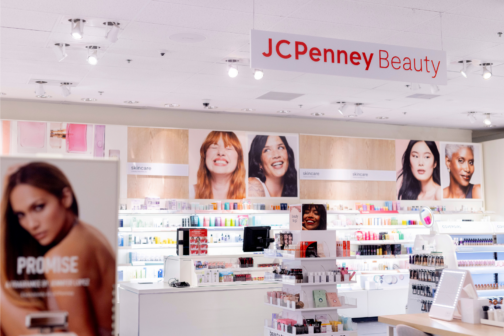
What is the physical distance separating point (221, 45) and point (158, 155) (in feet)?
11.9

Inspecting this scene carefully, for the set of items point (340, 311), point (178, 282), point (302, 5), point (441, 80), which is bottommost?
point (340, 311)

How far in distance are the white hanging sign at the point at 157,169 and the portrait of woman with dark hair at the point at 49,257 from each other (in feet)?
23.0

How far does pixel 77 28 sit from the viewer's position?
16.1 feet

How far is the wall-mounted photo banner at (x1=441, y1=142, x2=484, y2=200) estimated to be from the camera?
10820mm

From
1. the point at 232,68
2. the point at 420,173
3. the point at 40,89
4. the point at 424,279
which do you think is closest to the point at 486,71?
the point at 424,279

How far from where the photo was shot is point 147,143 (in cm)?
887

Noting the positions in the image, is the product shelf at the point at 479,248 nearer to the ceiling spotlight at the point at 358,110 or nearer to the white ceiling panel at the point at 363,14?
the ceiling spotlight at the point at 358,110

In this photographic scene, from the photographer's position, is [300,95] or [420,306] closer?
[420,306]

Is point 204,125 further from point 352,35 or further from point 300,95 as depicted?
point 352,35

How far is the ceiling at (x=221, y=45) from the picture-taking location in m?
4.69

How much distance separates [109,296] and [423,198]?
9563 mm

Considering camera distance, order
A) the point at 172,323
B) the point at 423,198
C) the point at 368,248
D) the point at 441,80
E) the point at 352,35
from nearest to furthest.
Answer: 1. the point at 441,80
2. the point at 352,35
3. the point at 172,323
4. the point at 368,248
5. the point at 423,198

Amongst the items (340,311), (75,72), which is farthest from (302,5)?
(340,311)

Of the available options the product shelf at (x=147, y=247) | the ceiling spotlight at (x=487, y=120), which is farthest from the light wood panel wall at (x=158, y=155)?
the ceiling spotlight at (x=487, y=120)
